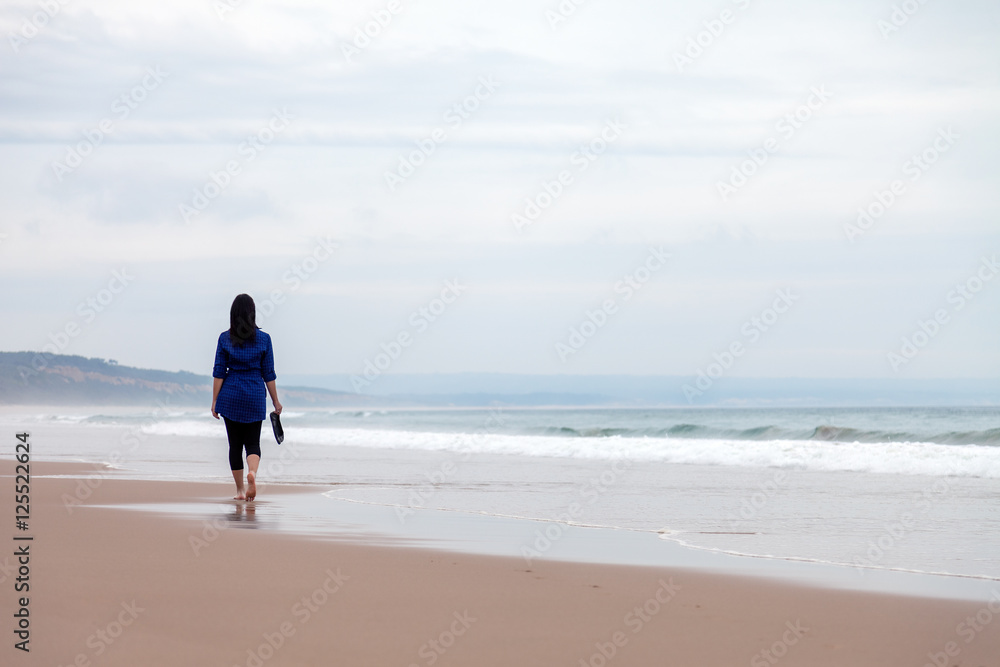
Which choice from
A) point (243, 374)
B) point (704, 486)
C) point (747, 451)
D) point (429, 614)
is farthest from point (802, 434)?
point (429, 614)

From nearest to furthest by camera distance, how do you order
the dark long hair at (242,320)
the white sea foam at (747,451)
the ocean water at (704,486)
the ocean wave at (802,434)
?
the ocean water at (704,486)
the dark long hair at (242,320)
the white sea foam at (747,451)
the ocean wave at (802,434)

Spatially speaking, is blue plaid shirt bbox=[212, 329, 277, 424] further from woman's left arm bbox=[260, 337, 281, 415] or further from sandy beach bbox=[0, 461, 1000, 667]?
sandy beach bbox=[0, 461, 1000, 667]

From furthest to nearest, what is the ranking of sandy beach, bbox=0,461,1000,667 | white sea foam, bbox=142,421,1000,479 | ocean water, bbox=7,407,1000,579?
white sea foam, bbox=142,421,1000,479
ocean water, bbox=7,407,1000,579
sandy beach, bbox=0,461,1000,667

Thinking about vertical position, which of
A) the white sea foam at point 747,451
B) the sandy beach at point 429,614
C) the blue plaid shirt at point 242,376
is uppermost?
the white sea foam at point 747,451

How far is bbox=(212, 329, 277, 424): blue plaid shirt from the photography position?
787 cm

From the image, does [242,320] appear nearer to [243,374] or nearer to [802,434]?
[243,374]

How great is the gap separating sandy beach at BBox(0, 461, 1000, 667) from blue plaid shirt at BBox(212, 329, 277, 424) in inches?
95.5

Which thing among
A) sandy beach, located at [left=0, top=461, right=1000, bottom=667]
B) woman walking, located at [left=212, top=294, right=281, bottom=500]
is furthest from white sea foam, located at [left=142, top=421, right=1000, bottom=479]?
sandy beach, located at [left=0, top=461, right=1000, bottom=667]

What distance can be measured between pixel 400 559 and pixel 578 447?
49.5 feet

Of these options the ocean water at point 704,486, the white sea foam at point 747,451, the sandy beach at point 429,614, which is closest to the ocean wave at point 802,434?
the ocean water at point 704,486

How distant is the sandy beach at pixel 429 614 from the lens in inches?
132

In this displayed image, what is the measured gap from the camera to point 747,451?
1661cm

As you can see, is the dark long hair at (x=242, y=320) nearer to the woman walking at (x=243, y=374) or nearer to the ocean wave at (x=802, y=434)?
the woman walking at (x=243, y=374)

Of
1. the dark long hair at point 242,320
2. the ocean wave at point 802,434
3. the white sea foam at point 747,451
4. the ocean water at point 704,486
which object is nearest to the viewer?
the ocean water at point 704,486
